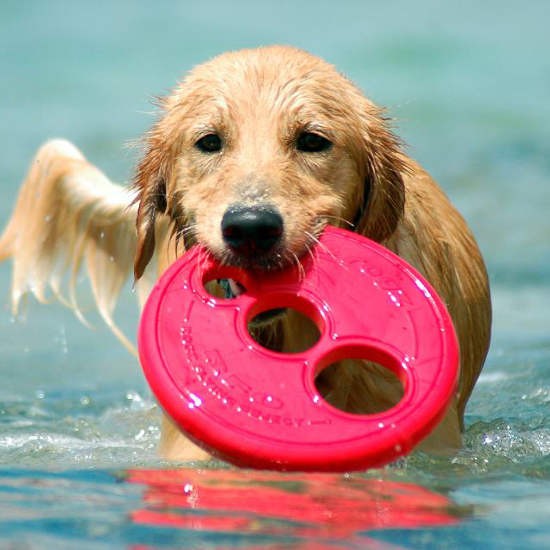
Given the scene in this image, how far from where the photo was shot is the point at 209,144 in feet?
16.0

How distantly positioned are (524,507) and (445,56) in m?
15.3

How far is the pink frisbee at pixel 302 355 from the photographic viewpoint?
13.7 feet

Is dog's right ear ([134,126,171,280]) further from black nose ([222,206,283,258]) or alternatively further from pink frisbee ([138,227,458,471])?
black nose ([222,206,283,258])

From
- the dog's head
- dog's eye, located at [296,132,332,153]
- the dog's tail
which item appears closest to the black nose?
the dog's head

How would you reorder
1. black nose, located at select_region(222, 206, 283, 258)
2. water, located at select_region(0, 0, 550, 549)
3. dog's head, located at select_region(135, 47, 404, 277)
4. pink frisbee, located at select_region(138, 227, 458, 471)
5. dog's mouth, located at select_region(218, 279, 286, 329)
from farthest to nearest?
dog's mouth, located at select_region(218, 279, 286, 329), dog's head, located at select_region(135, 47, 404, 277), black nose, located at select_region(222, 206, 283, 258), pink frisbee, located at select_region(138, 227, 458, 471), water, located at select_region(0, 0, 550, 549)

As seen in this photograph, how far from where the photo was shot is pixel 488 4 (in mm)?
21750

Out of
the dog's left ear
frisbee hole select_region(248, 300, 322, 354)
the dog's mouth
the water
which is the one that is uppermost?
the dog's left ear

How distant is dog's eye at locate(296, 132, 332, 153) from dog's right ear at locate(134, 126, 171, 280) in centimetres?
61

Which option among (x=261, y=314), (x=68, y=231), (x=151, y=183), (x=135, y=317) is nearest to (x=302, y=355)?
(x=261, y=314)

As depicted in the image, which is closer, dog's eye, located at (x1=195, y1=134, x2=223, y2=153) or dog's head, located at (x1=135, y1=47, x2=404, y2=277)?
dog's head, located at (x1=135, y1=47, x2=404, y2=277)

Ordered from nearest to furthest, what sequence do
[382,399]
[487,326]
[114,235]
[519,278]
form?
1. [382,399]
2. [487,326]
3. [114,235]
4. [519,278]

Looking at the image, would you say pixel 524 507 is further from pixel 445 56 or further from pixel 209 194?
pixel 445 56

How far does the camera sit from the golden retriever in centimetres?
456

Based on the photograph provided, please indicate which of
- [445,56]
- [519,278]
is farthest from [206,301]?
[445,56]
